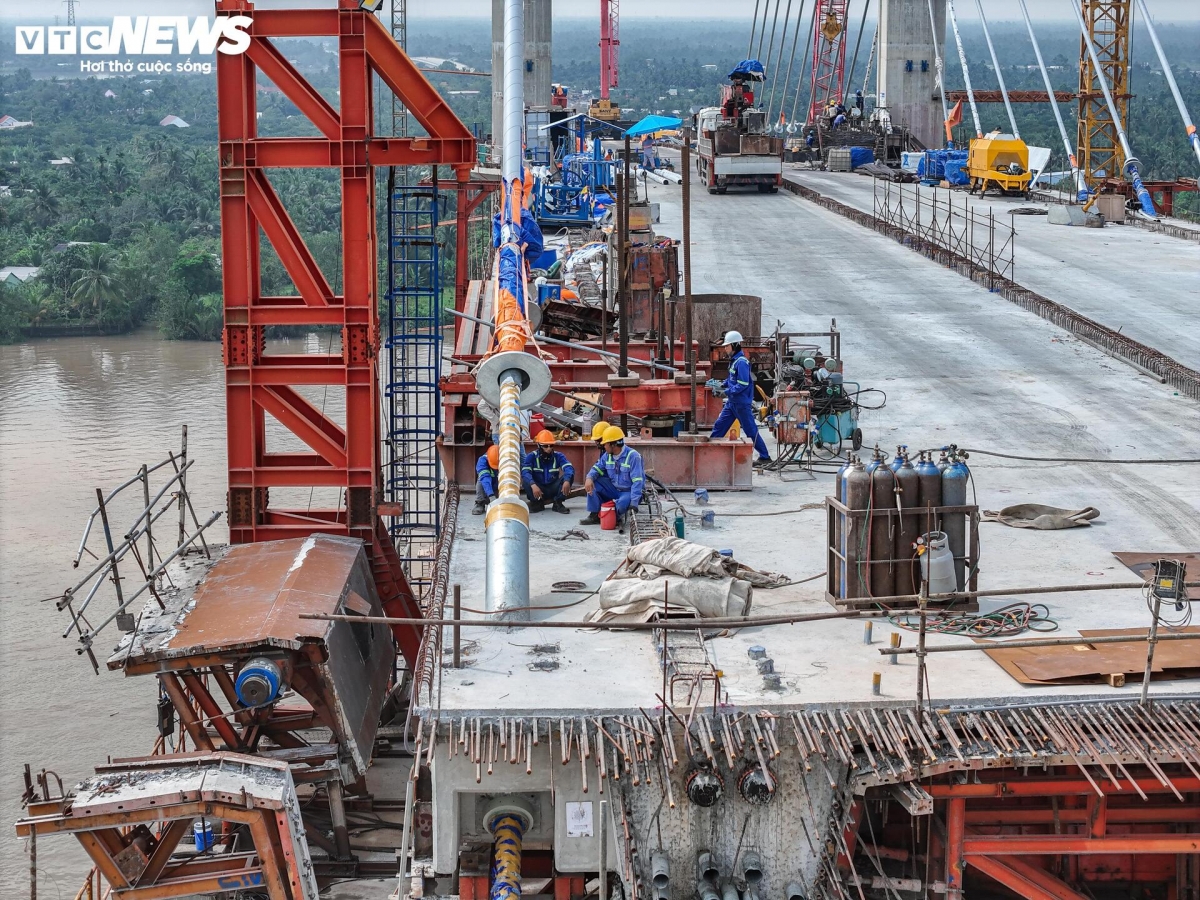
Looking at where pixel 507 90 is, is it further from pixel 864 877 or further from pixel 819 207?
pixel 819 207

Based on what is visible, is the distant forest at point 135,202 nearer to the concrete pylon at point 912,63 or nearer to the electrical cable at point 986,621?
the concrete pylon at point 912,63

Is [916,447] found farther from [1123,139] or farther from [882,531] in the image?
[1123,139]

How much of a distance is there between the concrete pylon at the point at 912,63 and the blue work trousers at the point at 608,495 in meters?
59.3

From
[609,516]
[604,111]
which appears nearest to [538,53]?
[604,111]

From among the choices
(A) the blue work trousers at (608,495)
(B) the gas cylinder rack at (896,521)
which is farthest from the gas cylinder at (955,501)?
(A) the blue work trousers at (608,495)

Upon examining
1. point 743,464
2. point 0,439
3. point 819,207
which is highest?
point 819,207

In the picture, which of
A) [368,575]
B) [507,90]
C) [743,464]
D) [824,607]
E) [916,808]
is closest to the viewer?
[916,808]

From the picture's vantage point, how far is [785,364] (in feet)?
87.2

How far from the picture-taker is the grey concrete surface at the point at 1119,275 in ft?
107

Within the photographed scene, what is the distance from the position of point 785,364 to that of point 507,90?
6525 mm

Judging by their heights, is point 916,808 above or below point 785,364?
below

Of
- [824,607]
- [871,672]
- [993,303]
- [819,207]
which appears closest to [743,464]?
[824,607]

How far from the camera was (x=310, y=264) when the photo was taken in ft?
62.7

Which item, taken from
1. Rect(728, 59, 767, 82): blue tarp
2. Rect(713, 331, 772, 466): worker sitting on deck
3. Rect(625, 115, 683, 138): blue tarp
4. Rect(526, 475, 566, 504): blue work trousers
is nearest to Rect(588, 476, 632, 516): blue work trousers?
Rect(526, 475, 566, 504): blue work trousers
